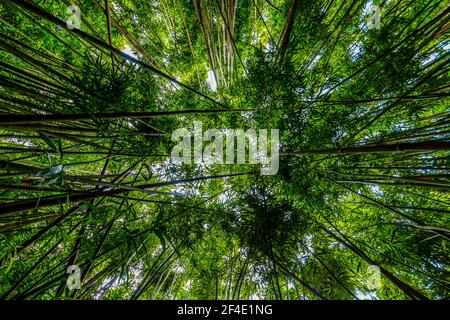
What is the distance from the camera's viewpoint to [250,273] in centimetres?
264

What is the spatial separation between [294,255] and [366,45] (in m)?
2.53

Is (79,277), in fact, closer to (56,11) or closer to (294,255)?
(294,255)

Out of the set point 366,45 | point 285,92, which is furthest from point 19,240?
point 366,45

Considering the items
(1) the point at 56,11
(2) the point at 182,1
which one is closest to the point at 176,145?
(2) the point at 182,1

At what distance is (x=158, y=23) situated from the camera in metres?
3.40

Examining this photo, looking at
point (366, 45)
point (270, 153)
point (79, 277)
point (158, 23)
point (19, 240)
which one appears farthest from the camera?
point (158, 23)

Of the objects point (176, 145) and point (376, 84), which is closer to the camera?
point (376, 84)

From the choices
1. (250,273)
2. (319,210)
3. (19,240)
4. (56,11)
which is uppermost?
(56,11)

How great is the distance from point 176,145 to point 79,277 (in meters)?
1.60

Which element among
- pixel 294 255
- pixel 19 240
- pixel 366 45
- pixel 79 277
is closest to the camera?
pixel 79 277

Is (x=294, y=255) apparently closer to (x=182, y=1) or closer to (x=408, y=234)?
(x=408, y=234)

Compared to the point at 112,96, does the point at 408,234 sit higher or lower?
lower

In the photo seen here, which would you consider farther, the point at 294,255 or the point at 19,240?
the point at 294,255

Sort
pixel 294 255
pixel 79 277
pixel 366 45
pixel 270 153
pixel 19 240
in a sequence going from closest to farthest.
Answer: pixel 79 277
pixel 19 240
pixel 366 45
pixel 294 255
pixel 270 153
